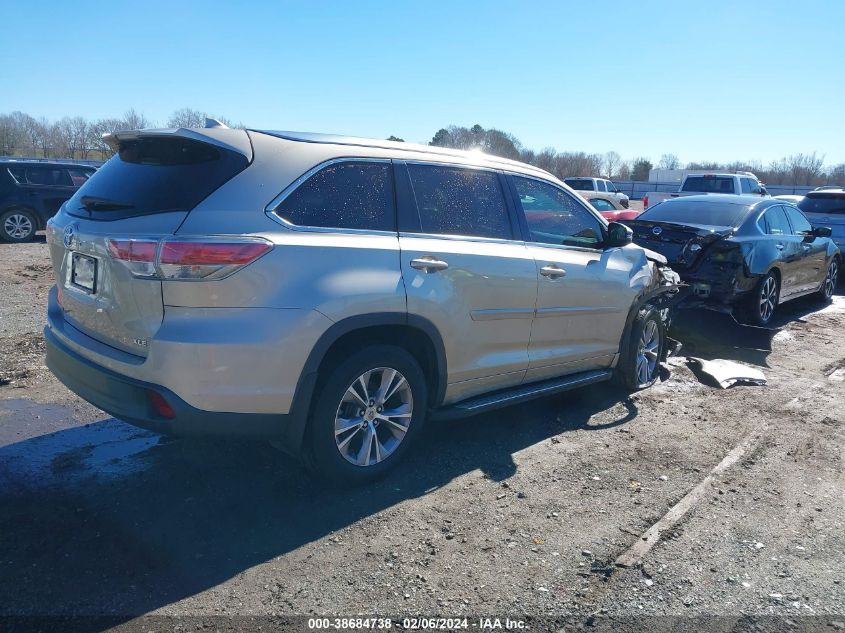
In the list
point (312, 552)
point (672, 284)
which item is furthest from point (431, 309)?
point (672, 284)

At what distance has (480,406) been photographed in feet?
14.6

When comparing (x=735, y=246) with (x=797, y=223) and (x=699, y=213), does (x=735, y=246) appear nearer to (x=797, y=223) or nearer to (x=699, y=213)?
(x=699, y=213)

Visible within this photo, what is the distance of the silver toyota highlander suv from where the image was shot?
10.7 ft

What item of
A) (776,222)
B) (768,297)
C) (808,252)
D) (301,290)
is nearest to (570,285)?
(301,290)

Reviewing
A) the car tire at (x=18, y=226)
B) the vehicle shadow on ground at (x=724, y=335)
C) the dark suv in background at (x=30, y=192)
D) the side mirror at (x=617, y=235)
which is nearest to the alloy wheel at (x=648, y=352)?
the side mirror at (x=617, y=235)

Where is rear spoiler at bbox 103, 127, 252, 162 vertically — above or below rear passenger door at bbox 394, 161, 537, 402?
above

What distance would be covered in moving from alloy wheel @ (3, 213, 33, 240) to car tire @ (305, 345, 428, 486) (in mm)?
13735

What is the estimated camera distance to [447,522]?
363 centimetres

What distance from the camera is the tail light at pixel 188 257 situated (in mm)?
3215

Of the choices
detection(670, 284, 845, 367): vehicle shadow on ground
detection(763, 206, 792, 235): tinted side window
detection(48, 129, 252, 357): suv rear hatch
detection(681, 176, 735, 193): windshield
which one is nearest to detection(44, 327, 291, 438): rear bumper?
detection(48, 129, 252, 357): suv rear hatch

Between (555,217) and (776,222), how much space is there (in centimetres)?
554

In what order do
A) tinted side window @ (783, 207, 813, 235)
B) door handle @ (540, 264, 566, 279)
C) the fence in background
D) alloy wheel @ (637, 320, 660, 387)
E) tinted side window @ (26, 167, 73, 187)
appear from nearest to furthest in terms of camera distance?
door handle @ (540, 264, 566, 279) < alloy wheel @ (637, 320, 660, 387) < tinted side window @ (783, 207, 813, 235) < tinted side window @ (26, 167, 73, 187) < the fence in background

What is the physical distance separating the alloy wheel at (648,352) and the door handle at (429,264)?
2.60 m

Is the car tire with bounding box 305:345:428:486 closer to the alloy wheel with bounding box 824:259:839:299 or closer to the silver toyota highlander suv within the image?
the silver toyota highlander suv
